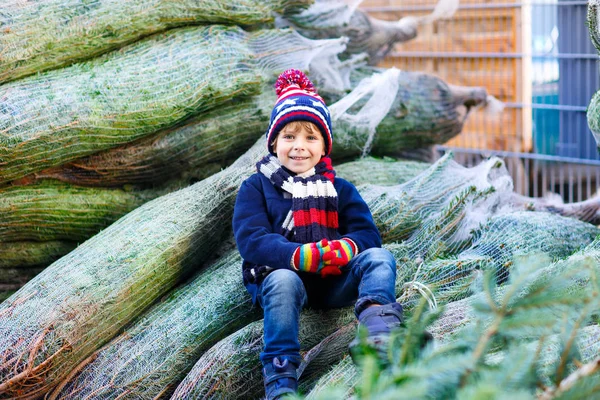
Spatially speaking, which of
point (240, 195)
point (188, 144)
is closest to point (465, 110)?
point (188, 144)

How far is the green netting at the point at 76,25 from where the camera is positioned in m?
3.89

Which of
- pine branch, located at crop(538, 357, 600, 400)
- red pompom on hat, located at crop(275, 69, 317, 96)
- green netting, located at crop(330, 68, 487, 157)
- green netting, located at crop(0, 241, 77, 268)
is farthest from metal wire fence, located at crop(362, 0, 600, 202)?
pine branch, located at crop(538, 357, 600, 400)

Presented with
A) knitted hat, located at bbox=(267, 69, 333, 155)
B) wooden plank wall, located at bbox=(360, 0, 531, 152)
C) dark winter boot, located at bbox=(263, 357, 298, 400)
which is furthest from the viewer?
wooden plank wall, located at bbox=(360, 0, 531, 152)

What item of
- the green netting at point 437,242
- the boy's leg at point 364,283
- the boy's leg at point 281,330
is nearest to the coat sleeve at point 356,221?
the boy's leg at point 364,283

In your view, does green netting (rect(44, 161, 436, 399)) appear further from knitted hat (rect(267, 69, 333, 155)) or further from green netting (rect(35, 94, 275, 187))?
green netting (rect(35, 94, 275, 187))

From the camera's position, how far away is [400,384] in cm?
144

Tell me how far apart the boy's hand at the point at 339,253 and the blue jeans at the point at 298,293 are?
0.04 meters

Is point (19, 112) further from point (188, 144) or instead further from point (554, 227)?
point (554, 227)

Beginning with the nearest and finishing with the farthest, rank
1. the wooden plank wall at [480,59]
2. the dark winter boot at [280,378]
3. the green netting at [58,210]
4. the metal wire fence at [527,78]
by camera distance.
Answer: the dark winter boot at [280,378] → the green netting at [58,210] → the metal wire fence at [527,78] → the wooden plank wall at [480,59]

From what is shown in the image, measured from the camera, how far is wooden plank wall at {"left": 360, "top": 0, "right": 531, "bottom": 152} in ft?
20.7

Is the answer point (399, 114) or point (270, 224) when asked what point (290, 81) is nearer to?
point (270, 224)

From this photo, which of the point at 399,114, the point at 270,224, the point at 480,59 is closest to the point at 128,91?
the point at 270,224

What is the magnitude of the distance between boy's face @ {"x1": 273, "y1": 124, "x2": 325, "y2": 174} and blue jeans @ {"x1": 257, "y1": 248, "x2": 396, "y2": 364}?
0.48 meters

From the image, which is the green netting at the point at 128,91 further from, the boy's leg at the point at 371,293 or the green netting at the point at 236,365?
the boy's leg at the point at 371,293
